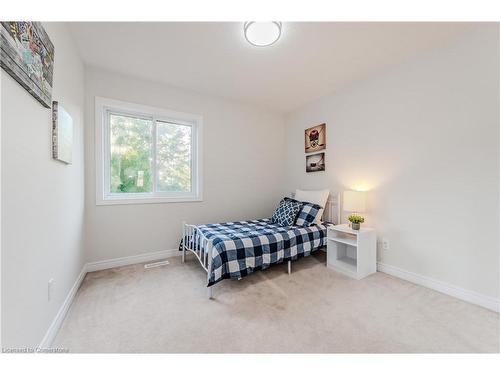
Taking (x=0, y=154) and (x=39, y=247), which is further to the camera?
(x=39, y=247)

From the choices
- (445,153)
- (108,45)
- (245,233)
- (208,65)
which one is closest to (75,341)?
(245,233)

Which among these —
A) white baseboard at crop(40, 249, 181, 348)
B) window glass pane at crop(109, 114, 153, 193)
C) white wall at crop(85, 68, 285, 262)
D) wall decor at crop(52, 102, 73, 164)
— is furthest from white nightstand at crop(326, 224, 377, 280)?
wall decor at crop(52, 102, 73, 164)

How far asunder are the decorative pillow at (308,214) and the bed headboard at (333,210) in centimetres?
31

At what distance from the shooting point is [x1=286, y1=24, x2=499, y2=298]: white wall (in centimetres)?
182

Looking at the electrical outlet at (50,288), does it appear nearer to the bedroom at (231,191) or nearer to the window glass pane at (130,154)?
the bedroom at (231,191)

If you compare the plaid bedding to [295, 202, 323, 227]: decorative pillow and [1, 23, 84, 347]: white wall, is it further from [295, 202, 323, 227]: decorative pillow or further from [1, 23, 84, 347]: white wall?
[1, 23, 84, 347]: white wall

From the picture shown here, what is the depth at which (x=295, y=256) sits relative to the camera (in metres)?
2.49

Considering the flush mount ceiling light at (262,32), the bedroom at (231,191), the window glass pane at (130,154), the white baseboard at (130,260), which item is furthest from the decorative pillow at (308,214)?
the window glass pane at (130,154)

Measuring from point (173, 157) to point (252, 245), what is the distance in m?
1.89

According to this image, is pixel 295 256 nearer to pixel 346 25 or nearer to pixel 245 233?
pixel 245 233

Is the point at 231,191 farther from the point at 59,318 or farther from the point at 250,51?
the point at 59,318

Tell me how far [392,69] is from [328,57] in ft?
2.75

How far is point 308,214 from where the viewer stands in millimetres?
2943

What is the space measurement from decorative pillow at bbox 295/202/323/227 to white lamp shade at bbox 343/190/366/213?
1.47ft
